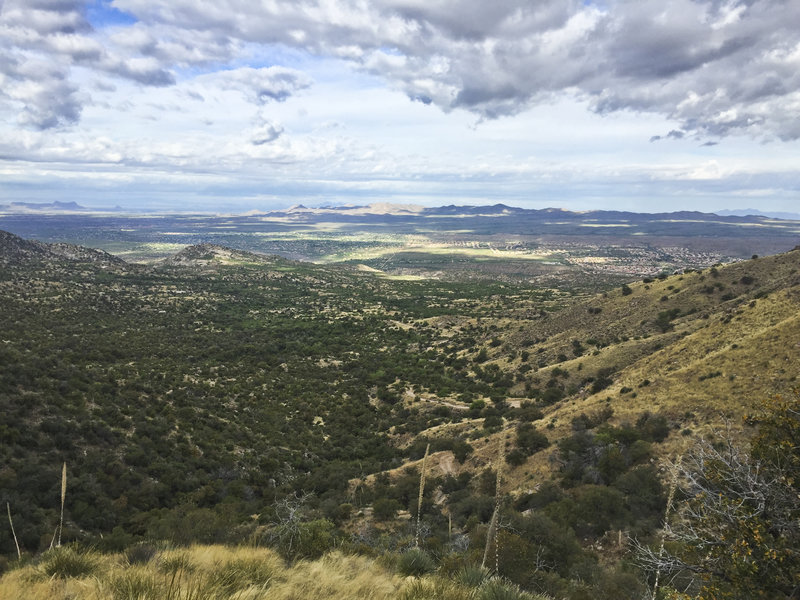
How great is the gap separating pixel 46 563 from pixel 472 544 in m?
11.6

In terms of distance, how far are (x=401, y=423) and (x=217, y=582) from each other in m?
33.3

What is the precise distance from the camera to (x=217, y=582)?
545cm

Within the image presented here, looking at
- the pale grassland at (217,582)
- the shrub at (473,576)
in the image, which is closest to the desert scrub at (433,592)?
the pale grassland at (217,582)

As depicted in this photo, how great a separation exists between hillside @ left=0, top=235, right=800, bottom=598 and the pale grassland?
2.41 m

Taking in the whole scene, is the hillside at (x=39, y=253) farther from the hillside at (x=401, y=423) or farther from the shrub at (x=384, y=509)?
the shrub at (x=384, y=509)

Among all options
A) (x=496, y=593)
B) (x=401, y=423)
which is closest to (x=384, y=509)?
(x=496, y=593)

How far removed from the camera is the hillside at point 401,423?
15547 mm

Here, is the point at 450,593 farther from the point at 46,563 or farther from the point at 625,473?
the point at 625,473

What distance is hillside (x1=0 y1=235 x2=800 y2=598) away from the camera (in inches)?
612

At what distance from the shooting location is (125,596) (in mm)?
4852

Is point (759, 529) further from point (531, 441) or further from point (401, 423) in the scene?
point (401, 423)

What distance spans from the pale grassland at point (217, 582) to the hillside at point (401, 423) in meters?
2.41

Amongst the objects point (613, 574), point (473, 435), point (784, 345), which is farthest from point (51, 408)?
point (784, 345)

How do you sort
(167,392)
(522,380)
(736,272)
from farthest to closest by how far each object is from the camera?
(736,272) → (522,380) → (167,392)
